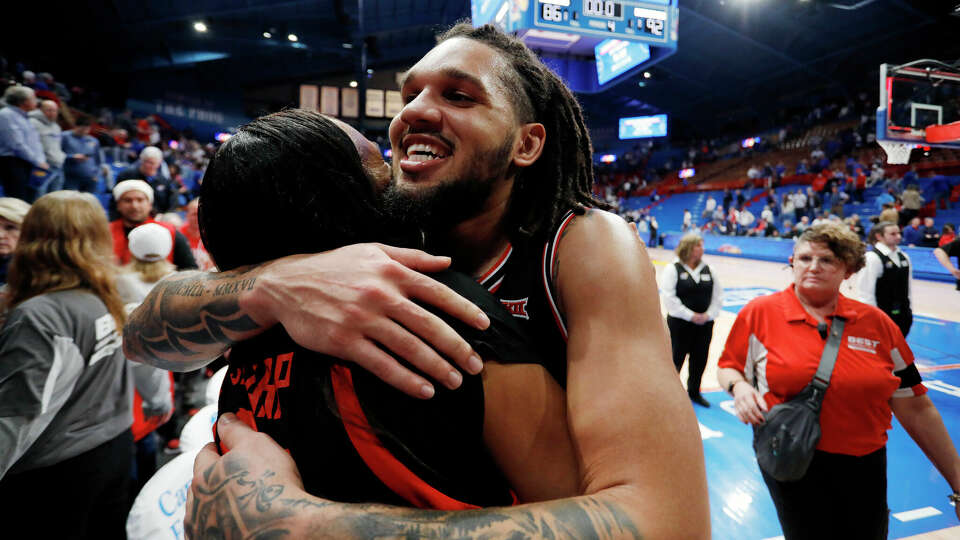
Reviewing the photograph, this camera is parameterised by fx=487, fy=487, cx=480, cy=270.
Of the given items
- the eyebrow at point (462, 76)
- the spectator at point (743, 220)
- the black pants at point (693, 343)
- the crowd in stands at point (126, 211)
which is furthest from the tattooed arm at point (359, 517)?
the spectator at point (743, 220)

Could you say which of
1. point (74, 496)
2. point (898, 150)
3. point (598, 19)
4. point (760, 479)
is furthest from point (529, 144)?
point (898, 150)

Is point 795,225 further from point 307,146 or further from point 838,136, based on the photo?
point 307,146

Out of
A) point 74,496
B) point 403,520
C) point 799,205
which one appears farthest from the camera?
point 799,205

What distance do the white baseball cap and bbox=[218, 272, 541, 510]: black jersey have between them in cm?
274

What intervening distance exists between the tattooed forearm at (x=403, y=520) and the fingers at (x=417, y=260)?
0.42 meters

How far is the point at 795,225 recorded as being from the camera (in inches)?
689

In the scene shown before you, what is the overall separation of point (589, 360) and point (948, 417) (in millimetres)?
5768

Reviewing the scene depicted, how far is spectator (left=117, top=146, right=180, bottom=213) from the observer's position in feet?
16.4

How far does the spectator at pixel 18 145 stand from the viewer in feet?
16.0

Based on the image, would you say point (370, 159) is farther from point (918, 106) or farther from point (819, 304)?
point (918, 106)

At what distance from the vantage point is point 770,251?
15.4 metres

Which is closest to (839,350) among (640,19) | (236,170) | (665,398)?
(665,398)

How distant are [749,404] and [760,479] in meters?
1.84

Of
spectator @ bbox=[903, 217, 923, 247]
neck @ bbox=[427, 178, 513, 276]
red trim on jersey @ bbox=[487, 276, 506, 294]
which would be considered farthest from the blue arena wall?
red trim on jersey @ bbox=[487, 276, 506, 294]
